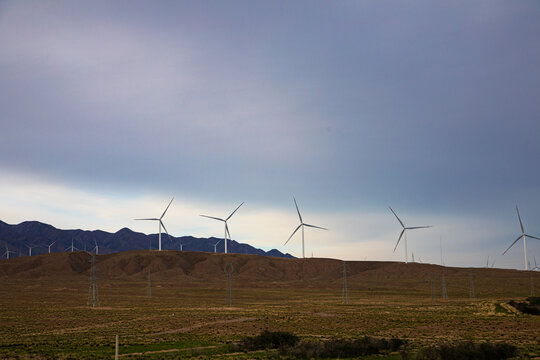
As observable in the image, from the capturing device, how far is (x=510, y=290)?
535 feet

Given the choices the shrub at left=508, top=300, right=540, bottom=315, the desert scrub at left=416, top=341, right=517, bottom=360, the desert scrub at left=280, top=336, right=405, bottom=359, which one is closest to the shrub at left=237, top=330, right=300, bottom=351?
the desert scrub at left=280, top=336, right=405, bottom=359

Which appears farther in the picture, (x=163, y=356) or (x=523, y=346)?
(x=523, y=346)

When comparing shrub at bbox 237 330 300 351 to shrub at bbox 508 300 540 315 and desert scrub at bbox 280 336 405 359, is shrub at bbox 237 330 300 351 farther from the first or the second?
shrub at bbox 508 300 540 315

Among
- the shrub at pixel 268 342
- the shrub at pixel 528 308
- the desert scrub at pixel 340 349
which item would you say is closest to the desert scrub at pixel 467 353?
the desert scrub at pixel 340 349

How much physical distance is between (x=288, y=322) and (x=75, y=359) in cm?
3621

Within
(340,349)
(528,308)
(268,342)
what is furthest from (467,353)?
(528,308)

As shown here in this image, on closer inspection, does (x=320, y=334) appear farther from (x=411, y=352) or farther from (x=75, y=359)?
(x=75, y=359)

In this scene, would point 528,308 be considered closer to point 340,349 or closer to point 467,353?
point 467,353

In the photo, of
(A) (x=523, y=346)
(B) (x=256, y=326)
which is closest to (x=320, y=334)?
(B) (x=256, y=326)

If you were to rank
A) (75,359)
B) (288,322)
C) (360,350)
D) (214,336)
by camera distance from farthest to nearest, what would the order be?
(288,322), (214,336), (360,350), (75,359)

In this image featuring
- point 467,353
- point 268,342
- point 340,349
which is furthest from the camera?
point 268,342

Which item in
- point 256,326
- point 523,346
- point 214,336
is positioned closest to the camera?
point 523,346

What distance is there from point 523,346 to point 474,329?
1522cm

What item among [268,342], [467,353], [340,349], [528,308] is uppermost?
[467,353]
